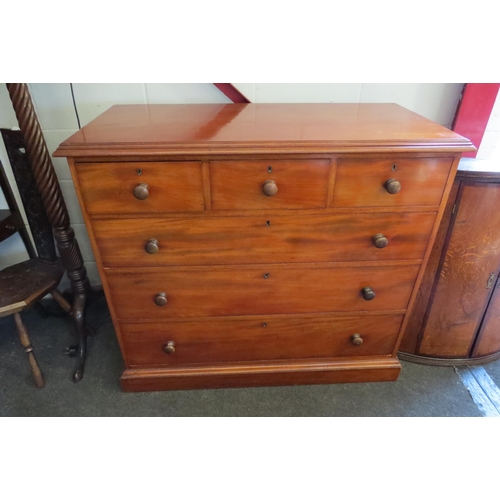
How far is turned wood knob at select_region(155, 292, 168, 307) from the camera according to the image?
49.5 inches

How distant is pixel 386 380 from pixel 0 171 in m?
1.92

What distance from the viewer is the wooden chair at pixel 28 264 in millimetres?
1426

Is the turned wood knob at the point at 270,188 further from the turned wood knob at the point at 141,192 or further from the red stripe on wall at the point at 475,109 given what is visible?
the red stripe on wall at the point at 475,109

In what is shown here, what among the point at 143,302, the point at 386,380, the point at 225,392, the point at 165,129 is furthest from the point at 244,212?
the point at 386,380

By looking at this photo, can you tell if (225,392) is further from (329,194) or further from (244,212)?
(329,194)

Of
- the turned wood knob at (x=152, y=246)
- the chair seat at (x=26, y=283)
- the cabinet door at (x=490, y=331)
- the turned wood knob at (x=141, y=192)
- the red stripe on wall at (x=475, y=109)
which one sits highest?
the red stripe on wall at (x=475, y=109)

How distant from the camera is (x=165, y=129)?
1129 mm

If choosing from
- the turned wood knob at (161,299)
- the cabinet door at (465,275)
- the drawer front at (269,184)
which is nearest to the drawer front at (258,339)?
the turned wood knob at (161,299)

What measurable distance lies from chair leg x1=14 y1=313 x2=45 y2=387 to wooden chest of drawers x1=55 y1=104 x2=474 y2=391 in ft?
1.26

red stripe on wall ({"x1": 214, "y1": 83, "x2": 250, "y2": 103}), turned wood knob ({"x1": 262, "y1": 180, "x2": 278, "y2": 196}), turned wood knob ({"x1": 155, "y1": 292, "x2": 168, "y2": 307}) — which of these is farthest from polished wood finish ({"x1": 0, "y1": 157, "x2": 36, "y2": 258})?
turned wood knob ({"x1": 262, "y1": 180, "x2": 278, "y2": 196})

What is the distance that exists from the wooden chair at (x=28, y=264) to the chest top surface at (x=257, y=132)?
1.83 ft

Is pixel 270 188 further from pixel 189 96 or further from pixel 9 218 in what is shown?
pixel 9 218

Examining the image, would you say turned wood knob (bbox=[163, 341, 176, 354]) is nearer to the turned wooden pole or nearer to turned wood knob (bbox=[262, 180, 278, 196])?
the turned wooden pole
